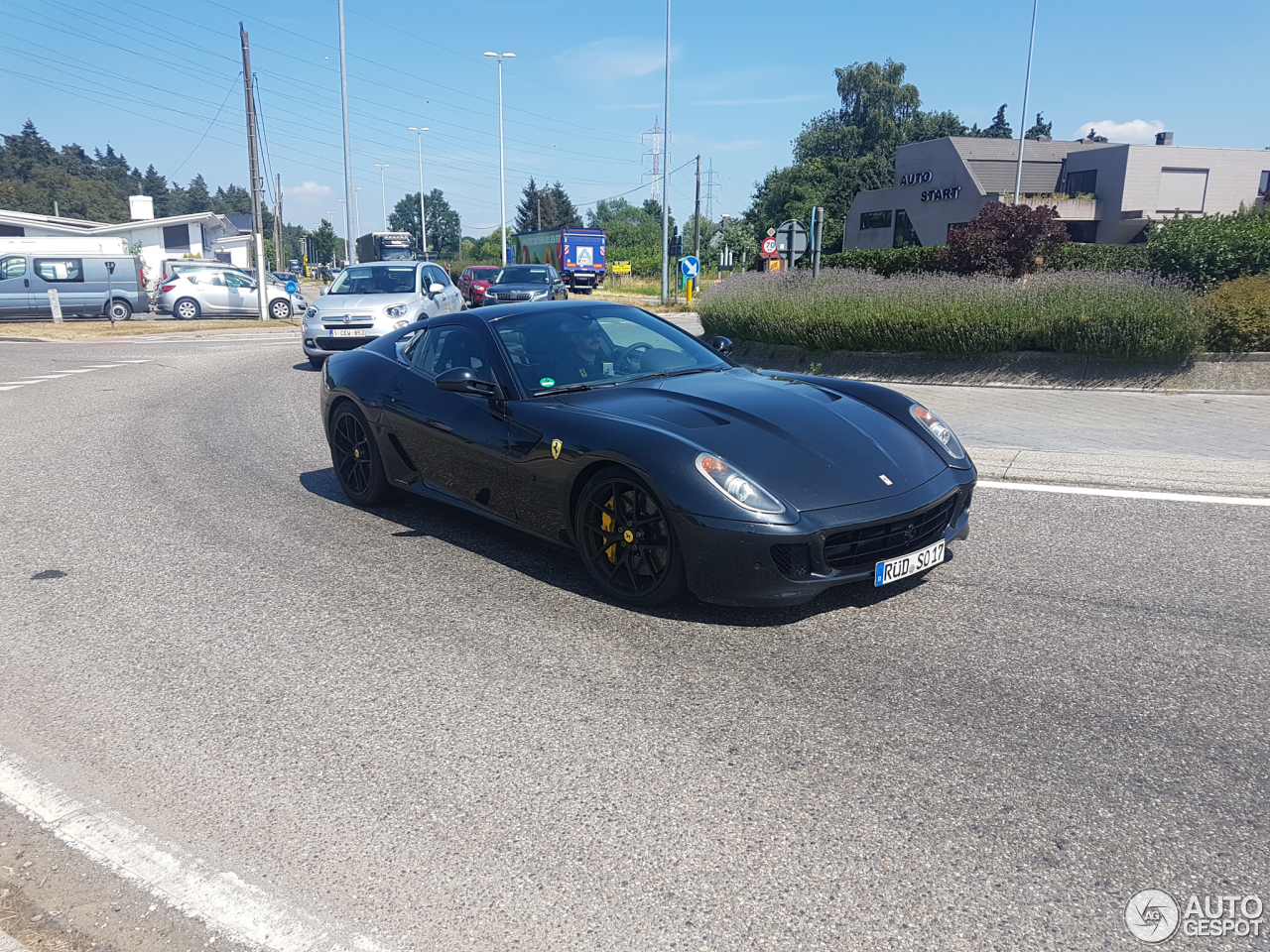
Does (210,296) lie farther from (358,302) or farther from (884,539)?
(884,539)

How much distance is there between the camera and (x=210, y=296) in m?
29.5

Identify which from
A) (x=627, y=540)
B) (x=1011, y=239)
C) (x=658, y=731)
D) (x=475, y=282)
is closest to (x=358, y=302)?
(x=627, y=540)

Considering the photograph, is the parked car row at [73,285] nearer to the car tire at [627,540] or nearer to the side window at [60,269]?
the side window at [60,269]

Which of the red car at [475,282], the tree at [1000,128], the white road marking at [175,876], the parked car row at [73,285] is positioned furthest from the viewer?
the tree at [1000,128]

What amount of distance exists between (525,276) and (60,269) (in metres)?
13.5

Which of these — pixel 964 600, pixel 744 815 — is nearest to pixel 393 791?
pixel 744 815

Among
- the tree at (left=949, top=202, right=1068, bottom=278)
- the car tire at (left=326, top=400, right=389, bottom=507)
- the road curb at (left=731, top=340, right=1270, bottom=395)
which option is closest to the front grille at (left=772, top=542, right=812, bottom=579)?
the car tire at (left=326, top=400, right=389, bottom=507)

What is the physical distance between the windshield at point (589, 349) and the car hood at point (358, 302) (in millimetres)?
10212

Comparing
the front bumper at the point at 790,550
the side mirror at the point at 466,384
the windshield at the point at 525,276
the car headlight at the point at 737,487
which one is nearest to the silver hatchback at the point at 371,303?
the side mirror at the point at 466,384

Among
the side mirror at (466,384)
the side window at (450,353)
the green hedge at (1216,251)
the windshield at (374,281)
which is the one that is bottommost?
the side mirror at (466,384)

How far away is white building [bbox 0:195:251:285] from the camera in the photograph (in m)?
60.0

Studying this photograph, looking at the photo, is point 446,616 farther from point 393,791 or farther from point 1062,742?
point 1062,742

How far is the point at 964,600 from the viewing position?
15.1 feet

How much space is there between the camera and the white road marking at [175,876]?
2414 millimetres
